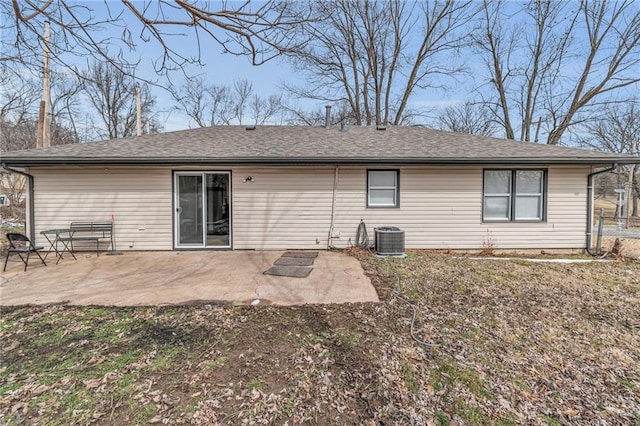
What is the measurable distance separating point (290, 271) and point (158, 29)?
4099mm

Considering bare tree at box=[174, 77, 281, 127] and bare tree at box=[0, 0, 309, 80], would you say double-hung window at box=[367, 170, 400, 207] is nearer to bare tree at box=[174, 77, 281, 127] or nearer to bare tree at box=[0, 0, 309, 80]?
bare tree at box=[0, 0, 309, 80]

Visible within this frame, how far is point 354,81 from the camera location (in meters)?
19.1

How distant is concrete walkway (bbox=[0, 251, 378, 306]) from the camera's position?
4.30 meters

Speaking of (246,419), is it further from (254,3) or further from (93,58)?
(93,58)

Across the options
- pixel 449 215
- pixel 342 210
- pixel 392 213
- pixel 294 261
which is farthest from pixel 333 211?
pixel 449 215

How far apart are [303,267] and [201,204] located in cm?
327

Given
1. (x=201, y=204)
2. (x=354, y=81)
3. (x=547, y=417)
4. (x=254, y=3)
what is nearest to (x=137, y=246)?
(x=201, y=204)

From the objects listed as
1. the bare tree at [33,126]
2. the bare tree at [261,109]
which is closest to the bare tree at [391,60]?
the bare tree at [261,109]

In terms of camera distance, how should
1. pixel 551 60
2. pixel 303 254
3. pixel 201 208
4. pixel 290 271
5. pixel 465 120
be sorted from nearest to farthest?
pixel 290 271
pixel 303 254
pixel 201 208
pixel 551 60
pixel 465 120

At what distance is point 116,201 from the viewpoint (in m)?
7.47

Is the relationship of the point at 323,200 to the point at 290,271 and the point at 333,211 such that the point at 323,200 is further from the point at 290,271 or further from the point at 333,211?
the point at 290,271

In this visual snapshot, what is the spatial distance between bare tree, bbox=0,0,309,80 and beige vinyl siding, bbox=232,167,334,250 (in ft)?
14.6

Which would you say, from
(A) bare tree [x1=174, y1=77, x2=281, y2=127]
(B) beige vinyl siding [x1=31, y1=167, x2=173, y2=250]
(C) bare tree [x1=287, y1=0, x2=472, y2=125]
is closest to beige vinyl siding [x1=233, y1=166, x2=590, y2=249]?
(B) beige vinyl siding [x1=31, y1=167, x2=173, y2=250]

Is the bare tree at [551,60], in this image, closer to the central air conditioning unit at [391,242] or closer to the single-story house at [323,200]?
the single-story house at [323,200]
